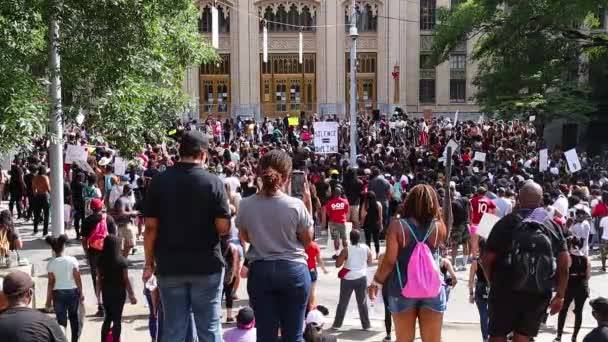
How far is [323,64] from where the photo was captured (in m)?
49.0

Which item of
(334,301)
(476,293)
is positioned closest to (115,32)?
(334,301)

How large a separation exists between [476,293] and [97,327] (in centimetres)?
491

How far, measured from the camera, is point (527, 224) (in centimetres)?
545

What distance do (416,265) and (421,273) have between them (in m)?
0.06

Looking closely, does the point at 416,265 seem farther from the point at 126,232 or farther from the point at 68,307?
the point at 126,232

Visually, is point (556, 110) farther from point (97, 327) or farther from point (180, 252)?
point (180, 252)

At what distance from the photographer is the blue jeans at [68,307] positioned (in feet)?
28.4

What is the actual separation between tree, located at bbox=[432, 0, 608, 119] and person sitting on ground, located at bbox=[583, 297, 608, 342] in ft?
67.7

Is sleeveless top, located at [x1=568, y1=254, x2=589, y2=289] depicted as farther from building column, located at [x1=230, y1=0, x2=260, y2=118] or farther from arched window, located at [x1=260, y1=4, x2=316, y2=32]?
arched window, located at [x1=260, y1=4, x2=316, y2=32]

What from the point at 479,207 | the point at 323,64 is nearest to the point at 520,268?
the point at 479,207

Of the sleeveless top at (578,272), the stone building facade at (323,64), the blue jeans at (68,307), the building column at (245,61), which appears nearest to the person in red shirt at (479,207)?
the sleeveless top at (578,272)

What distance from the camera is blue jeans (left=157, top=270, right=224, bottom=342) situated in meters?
4.80

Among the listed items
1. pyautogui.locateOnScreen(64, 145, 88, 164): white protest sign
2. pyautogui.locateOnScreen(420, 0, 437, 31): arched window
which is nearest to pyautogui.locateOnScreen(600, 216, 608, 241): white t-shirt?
pyautogui.locateOnScreen(64, 145, 88, 164): white protest sign

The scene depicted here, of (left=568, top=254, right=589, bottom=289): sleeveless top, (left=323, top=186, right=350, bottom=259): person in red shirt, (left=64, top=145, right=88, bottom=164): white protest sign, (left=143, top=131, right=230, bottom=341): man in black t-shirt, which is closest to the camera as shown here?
(left=143, top=131, right=230, bottom=341): man in black t-shirt
